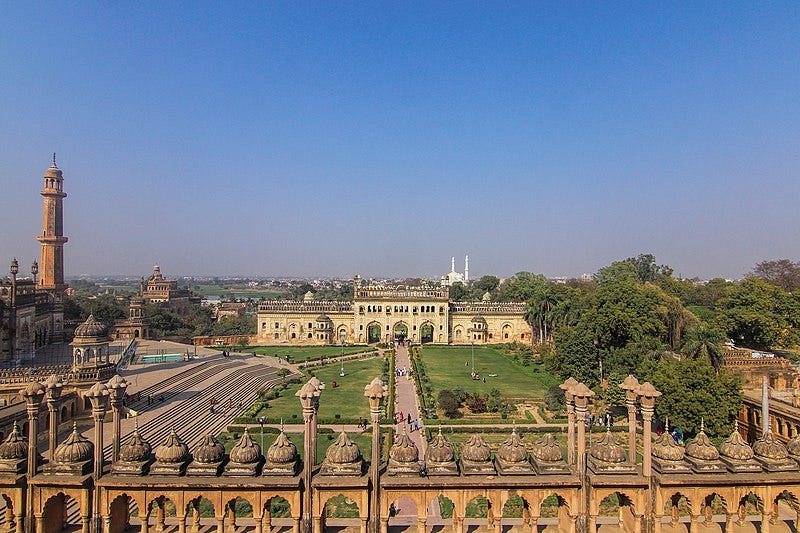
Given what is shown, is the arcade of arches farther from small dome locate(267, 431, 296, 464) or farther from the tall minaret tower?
the tall minaret tower

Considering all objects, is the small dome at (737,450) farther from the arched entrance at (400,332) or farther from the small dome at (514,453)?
the arched entrance at (400,332)

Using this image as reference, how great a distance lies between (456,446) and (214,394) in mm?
17063

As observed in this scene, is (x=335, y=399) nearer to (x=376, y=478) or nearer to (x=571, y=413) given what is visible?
(x=376, y=478)

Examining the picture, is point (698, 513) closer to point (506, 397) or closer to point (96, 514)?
point (96, 514)

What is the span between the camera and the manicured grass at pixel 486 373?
36031mm

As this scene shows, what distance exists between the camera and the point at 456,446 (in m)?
23.9

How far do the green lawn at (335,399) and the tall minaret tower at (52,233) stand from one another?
34.3 m

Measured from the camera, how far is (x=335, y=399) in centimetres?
3331

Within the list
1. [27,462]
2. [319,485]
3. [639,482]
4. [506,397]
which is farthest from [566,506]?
[506,397]

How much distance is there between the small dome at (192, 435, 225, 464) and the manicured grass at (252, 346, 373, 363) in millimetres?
38810

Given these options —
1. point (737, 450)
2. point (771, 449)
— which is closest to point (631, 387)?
point (737, 450)

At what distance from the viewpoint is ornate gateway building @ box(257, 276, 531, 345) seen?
64250 millimetres

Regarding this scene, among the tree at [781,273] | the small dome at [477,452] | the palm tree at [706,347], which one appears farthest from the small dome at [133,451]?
the tree at [781,273]

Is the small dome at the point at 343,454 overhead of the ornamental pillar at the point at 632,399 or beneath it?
beneath
